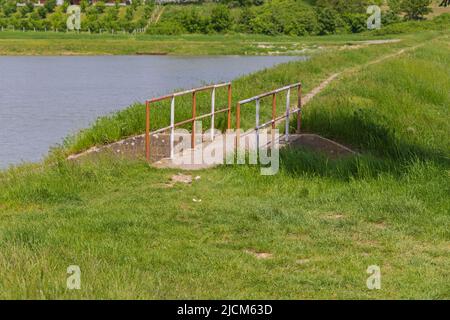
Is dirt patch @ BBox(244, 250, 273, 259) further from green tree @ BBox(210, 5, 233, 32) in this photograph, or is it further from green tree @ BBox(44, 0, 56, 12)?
green tree @ BBox(44, 0, 56, 12)

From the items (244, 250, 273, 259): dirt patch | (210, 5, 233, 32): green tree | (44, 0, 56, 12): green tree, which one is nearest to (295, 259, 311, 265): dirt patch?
(244, 250, 273, 259): dirt patch

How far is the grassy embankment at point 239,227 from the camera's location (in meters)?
6.22

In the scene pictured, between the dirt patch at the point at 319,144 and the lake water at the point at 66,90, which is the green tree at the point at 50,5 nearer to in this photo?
the lake water at the point at 66,90

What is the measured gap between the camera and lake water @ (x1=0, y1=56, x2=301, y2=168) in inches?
798

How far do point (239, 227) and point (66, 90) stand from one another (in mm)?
24106

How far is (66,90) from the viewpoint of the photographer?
102ft

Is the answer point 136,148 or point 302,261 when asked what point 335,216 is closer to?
point 302,261

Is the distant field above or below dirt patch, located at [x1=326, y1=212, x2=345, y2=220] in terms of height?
below

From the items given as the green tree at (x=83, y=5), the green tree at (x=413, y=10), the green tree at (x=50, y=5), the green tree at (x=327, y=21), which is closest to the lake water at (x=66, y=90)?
the green tree at (x=327, y=21)

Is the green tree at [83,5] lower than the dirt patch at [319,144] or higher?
higher

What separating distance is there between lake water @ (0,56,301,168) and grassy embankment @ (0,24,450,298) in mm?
6843

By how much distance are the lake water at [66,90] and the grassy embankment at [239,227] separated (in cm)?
684
